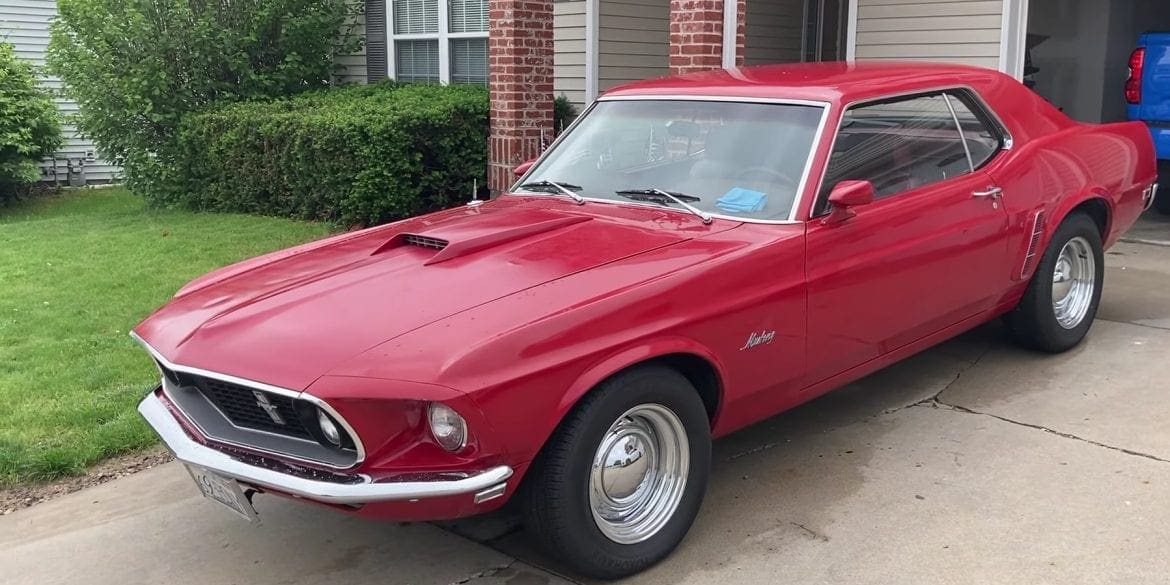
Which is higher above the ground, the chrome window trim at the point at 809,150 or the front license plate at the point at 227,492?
the chrome window trim at the point at 809,150

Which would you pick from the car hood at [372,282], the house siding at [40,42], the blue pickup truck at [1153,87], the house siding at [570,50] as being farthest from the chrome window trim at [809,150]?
the house siding at [40,42]

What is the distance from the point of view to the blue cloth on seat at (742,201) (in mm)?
4066

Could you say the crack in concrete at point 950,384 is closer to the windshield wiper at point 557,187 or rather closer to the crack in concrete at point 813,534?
the crack in concrete at point 813,534

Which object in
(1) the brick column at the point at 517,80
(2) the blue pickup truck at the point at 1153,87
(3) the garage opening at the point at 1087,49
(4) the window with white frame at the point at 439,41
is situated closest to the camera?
(2) the blue pickup truck at the point at 1153,87

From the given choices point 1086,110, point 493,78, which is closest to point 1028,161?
point 493,78

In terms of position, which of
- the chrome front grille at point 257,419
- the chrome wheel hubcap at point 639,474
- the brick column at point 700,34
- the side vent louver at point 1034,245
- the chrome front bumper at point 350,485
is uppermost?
the brick column at point 700,34

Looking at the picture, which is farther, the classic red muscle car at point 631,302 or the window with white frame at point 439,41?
the window with white frame at point 439,41

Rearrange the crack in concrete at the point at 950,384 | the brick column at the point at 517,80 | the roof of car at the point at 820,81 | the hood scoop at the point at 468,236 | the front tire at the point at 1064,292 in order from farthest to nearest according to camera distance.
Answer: the brick column at the point at 517,80
the front tire at the point at 1064,292
the crack in concrete at the point at 950,384
the roof of car at the point at 820,81
the hood scoop at the point at 468,236

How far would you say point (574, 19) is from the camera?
36.1ft

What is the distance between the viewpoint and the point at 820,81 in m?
4.52

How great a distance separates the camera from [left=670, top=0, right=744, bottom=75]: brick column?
8.03 m

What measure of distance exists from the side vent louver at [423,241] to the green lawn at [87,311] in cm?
176

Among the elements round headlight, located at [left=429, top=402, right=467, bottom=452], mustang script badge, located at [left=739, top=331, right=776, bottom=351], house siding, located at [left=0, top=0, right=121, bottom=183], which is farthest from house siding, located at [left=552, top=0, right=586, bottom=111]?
house siding, located at [left=0, top=0, right=121, bottom=183]

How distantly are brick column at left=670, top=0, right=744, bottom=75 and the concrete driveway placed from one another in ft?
12.4
